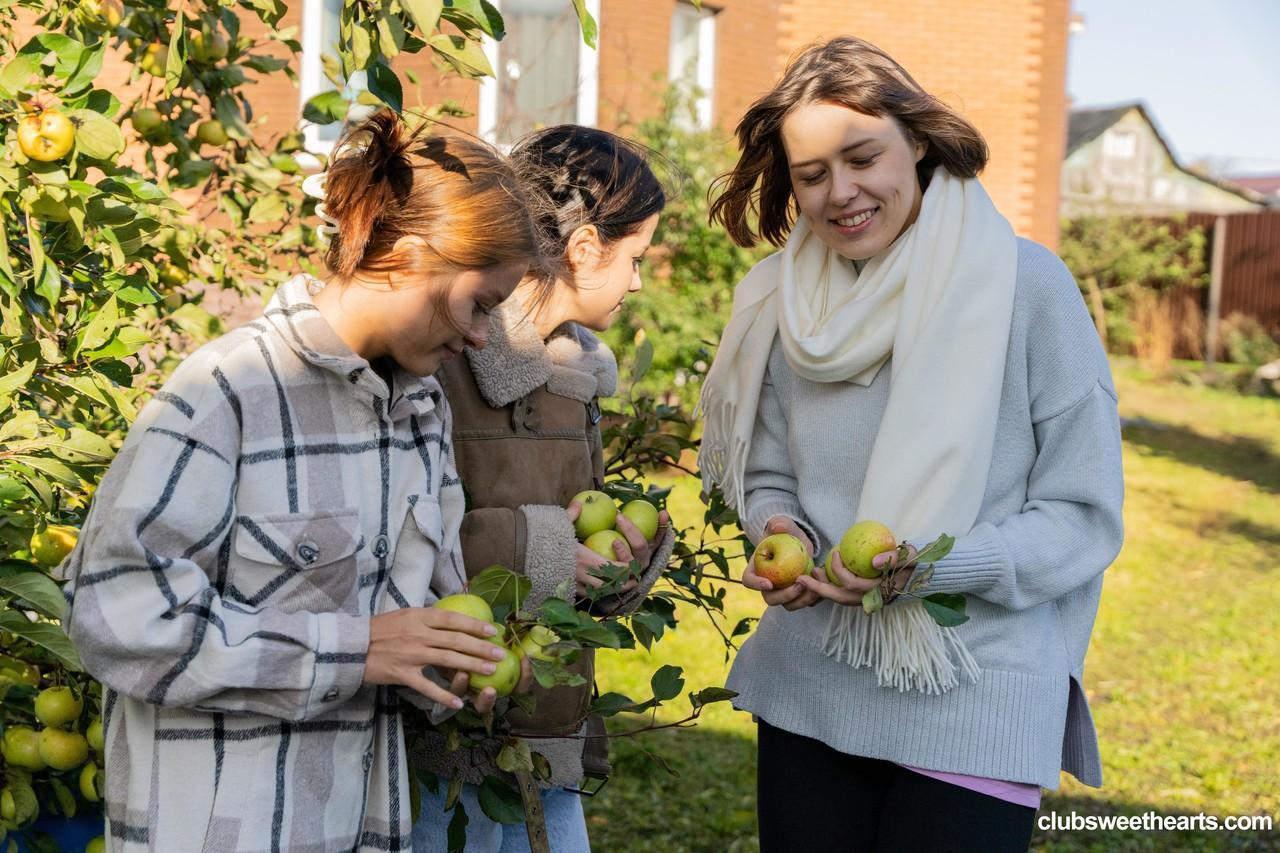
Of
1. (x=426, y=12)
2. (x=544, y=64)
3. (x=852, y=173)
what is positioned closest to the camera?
(x=426, y=12)

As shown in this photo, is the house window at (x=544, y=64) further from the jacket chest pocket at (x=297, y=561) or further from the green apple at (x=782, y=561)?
the jacket chest pocket at (x=297, y=561)

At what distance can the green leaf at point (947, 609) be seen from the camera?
1.85 m

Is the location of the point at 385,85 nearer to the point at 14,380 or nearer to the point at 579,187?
the point at 579,187

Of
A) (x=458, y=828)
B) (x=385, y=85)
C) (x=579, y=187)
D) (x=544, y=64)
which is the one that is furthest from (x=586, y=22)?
(x=544, y=64)

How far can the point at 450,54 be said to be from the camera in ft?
5.25

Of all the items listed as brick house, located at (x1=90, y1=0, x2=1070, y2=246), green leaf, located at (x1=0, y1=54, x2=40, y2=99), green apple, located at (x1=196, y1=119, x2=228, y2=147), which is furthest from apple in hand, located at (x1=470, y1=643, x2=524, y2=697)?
brick house, located at (x1=90, y1=0, x2=1070, y2=246)

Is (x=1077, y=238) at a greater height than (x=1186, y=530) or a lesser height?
greater

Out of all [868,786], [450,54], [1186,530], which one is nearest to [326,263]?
[450,54]

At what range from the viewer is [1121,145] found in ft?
104

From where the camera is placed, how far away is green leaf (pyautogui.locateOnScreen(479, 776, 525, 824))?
5.86ft

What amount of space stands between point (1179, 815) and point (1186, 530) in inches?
196

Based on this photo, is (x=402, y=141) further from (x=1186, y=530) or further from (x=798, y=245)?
(x=1186, y=530)

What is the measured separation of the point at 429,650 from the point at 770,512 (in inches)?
35.8

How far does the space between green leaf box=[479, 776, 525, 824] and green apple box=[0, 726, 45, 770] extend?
69 cm
